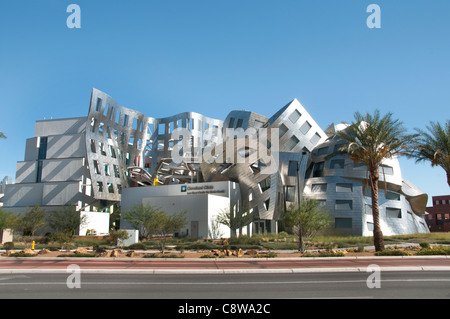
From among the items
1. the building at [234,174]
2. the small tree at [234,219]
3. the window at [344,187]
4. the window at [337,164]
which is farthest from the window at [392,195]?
the small tree at [234,219]

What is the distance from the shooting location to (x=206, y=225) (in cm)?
4150

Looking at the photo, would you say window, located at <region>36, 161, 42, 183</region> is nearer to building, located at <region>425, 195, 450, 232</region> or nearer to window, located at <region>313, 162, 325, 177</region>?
window, located at <region>313, 162, 325, 177</region>

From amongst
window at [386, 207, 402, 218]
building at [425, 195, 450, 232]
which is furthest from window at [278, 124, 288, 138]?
building at [425, 195, 450, 232]

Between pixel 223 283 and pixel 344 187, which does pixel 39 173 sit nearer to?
pixel 344 187

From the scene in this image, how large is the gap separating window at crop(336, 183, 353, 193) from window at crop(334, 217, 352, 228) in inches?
147

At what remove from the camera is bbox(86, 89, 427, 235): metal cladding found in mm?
45344

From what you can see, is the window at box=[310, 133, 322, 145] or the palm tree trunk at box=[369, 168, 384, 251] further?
the window at box=[310, 133, 322, 145]

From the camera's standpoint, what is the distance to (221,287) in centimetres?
1088

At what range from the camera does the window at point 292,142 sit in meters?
50.1

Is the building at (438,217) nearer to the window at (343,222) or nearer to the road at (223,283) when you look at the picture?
the window at (343,222)

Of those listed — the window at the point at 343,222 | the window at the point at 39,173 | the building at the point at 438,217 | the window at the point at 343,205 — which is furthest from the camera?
the building at the point at 438,217

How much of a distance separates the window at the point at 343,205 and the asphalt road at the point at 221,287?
31650mm

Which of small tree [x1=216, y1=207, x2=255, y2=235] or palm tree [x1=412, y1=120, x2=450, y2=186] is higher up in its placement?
palm tree [x1=412, y1=120, x2=450, y2=186]
